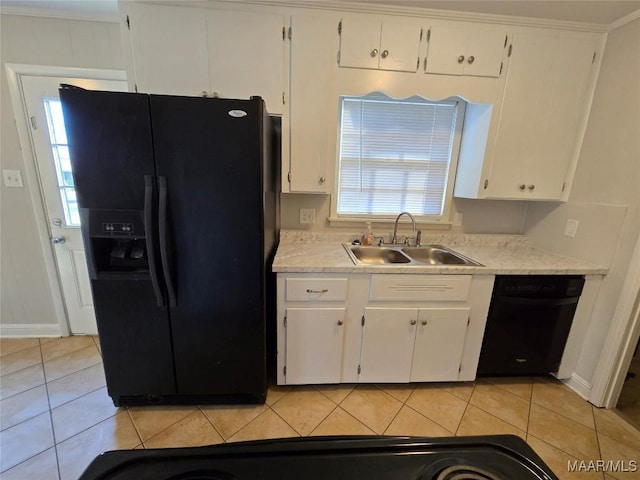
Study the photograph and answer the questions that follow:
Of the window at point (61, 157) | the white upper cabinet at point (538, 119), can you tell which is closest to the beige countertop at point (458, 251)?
the white upper cabinet at point (538, 119)

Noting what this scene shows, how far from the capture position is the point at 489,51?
178cm

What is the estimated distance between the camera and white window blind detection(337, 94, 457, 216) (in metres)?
2.15

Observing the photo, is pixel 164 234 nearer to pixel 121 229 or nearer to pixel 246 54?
pixel 121 229

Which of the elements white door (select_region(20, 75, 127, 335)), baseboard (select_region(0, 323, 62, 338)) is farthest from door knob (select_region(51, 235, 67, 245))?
baseboard (select_region(0, 323, 62, 338))

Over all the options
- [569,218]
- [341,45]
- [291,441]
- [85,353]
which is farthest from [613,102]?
[85,353]

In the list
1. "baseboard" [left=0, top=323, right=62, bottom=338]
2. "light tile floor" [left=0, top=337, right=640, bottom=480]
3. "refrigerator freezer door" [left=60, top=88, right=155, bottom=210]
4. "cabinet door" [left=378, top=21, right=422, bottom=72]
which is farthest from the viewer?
"baseboard" [left=0, top=323, right=62, bottom=338]

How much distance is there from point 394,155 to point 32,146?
270 centimetres

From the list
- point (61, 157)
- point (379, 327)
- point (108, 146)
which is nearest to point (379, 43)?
point (108, 146)

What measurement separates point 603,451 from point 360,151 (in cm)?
232

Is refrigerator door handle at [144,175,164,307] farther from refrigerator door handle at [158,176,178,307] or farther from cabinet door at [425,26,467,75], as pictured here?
cabinet door at [425,26,467,75]

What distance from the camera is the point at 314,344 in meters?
1.77

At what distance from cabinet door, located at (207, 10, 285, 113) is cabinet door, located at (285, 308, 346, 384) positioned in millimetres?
1325

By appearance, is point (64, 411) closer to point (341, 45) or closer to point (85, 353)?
point (85, 353)

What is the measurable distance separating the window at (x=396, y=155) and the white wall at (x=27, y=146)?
1802 mm
